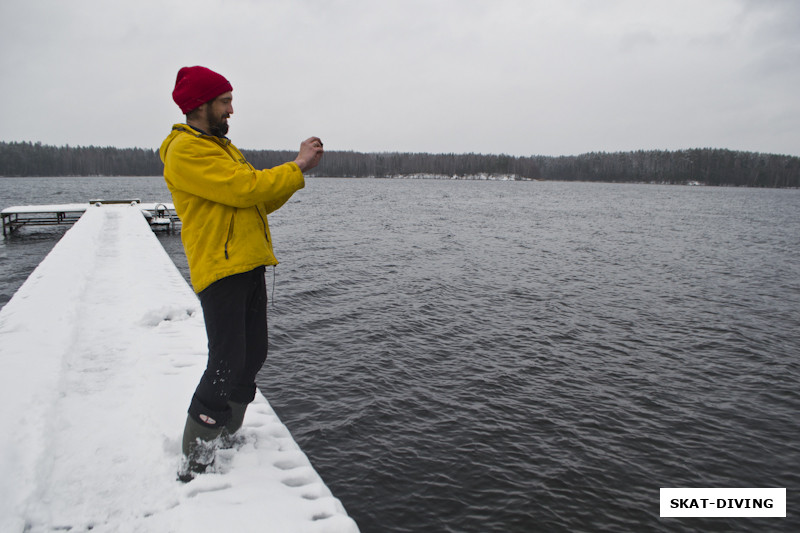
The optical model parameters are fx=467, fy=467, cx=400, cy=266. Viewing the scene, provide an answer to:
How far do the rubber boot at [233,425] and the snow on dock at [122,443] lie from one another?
125mm

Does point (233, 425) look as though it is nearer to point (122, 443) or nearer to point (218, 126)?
point (122, 443)

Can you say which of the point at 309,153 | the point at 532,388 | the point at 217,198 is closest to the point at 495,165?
the point at 532,388

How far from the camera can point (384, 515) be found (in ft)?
19.4

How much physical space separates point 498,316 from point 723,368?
18.3 feet

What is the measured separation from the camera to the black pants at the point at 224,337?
3.48 meters

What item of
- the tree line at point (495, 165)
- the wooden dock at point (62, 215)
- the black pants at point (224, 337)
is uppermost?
the tree line at point (495, 165)

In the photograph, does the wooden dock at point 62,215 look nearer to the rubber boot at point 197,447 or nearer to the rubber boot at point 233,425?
the rubber boot at point 233,425

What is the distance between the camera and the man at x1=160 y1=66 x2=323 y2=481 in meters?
3.25

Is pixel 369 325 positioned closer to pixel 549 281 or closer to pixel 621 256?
pixel 549 281

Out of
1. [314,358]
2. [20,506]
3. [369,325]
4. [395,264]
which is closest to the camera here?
[20,506]

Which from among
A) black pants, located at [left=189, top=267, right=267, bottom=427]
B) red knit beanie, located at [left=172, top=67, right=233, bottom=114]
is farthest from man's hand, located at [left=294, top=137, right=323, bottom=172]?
black pants, located at [left=189, top=267, right=267, bottom=427]

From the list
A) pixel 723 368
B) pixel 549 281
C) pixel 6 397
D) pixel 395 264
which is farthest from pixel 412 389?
pixel 395 264

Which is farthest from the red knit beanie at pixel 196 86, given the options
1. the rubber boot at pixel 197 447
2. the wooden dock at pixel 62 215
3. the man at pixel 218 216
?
the wooden dock at pixel 62 215

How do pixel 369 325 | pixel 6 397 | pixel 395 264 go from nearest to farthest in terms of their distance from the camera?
1. pixel 6 397
2. pixel 369 325
3. pixel 395 264
